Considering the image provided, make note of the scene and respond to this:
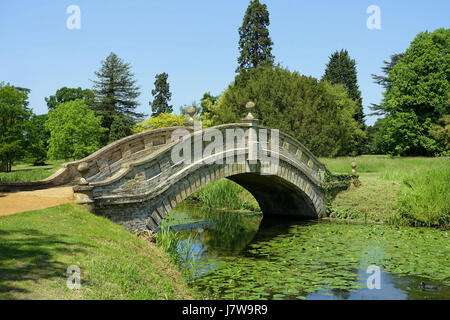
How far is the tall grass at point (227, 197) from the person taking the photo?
20375mm

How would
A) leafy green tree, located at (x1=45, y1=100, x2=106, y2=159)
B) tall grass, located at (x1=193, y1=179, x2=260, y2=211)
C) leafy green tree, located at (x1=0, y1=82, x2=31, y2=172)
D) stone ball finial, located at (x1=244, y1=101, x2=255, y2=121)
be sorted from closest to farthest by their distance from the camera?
1. stone ball finial, located at (x1=244, y1=101, x2=255, y2=121)
2. tall grass, located at (x1=193, y1=179, x2=260, y2=211)
3. leafy green tree, located at (x1=0, y1=82, x2=31, y2=172)
4. leafy green tree, located at (x1=45, y1=100, x2=106, y2=159)

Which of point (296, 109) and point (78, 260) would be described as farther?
point (296, 109)

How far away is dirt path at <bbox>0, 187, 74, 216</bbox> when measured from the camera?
8579 mm

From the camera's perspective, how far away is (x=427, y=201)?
1443cm

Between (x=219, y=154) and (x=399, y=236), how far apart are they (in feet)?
20.5

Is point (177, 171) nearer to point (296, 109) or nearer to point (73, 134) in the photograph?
point (296, 109)

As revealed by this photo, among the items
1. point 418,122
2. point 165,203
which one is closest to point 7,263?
point 165,203

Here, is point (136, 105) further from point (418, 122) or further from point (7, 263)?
point (7, 263)

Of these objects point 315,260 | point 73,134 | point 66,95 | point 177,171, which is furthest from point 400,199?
point 66,95

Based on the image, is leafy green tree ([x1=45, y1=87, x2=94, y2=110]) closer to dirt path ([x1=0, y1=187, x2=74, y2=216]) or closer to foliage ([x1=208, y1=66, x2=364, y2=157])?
foliage ([x1=208, y1=66, x2=364, y2=157])

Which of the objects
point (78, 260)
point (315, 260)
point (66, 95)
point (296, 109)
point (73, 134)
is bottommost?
point (315, 260)

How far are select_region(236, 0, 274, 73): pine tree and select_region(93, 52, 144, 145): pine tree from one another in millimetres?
15590

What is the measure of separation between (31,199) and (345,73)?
1993 inches

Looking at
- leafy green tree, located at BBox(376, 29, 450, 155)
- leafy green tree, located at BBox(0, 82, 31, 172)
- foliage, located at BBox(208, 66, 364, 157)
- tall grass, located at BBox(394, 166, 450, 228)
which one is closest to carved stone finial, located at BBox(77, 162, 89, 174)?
tall grass, located at BBox(394, 166, 450, 228)
